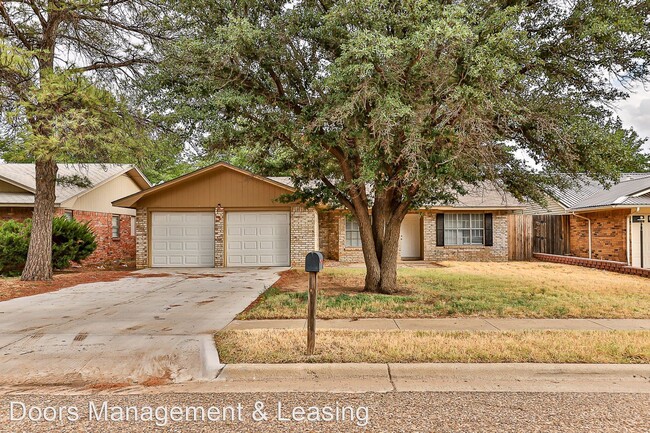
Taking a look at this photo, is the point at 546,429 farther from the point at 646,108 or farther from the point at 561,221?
the point at 646,108

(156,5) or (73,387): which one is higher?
(156,5)

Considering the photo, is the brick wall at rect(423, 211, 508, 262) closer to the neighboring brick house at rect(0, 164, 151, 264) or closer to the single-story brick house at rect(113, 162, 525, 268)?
the single-story brick house at rect(113, 162, 525, 268)

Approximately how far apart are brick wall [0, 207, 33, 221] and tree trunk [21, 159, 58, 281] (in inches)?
222

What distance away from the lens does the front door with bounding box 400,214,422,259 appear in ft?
66.4

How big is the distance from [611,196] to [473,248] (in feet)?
19.0

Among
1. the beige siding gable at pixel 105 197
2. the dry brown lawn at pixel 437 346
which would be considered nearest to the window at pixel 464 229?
the dry brown lawn at pixel 437 346

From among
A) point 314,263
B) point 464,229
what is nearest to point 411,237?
point 464,229

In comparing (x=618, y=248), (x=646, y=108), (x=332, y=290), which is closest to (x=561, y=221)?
(x=618, y=248)

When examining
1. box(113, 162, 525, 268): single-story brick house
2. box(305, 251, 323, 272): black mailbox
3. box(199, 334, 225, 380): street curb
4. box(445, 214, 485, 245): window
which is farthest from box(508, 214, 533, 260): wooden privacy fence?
box(199, 334, 225, 380): street curb

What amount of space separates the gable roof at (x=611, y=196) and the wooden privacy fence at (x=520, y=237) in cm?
182

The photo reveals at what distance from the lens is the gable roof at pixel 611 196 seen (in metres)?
14.4

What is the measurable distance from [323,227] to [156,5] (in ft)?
38.6

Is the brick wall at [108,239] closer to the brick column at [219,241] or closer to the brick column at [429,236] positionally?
the brick column at [219,241]

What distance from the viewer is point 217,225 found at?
663 inches
